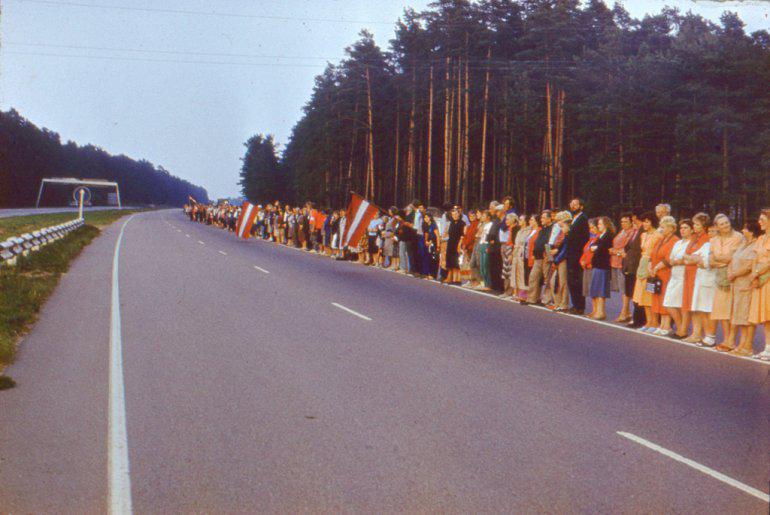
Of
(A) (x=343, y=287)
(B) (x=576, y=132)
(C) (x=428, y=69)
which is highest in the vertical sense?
(C) (x=428, y=69)

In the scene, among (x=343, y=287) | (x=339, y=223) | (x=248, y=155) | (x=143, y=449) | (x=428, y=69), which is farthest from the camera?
(x=248, y=155)

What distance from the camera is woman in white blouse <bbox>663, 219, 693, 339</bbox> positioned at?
11375 mm

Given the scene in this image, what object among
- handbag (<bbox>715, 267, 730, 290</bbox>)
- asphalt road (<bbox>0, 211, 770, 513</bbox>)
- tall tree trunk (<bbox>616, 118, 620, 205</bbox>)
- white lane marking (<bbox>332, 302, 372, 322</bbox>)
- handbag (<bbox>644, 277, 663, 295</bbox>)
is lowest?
white lane marking (<bbox>332, 302, 372, 322</bbox>)

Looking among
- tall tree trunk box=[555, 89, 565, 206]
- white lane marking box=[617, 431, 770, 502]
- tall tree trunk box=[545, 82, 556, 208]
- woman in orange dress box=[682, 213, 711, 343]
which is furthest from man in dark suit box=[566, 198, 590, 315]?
tall tree trunk box=[555, 89, 565, 206]

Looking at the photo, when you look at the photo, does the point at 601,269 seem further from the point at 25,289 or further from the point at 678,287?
the point at 25,289

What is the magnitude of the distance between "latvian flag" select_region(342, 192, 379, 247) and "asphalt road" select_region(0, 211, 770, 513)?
11.6 meters

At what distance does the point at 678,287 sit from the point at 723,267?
945 mm

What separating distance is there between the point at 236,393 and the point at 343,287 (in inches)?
407

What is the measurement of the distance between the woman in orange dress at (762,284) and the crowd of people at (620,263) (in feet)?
0.05

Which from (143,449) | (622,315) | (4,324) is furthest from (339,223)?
(143,449)

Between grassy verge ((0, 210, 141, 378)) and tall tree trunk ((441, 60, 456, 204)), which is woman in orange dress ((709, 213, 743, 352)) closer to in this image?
grassy verge ((0, 210, 141, 378))

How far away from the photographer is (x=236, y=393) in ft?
23.5

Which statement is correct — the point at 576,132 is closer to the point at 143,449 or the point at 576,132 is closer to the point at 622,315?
the point at 622,315

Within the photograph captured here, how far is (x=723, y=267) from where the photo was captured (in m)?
10.6
